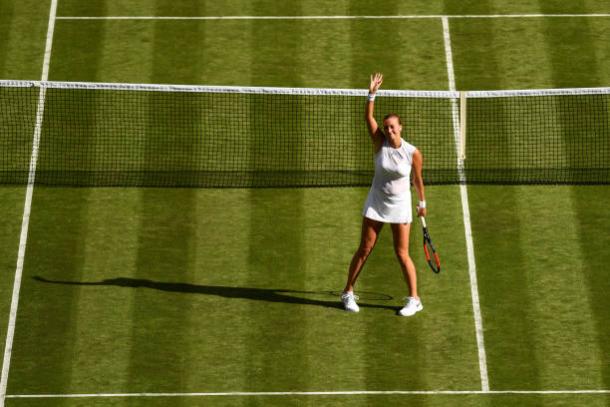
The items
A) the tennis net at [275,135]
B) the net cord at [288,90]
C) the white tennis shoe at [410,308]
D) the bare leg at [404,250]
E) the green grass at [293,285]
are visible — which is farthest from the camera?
the tennis net at [275,135]

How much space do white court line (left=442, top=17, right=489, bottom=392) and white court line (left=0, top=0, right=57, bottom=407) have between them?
5794 mm

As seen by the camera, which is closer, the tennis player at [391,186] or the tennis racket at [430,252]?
the tennis player at [391,186]

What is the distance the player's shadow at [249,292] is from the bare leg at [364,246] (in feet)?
2.17

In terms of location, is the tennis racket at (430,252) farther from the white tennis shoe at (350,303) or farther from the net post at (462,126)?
the net post at (462,126)

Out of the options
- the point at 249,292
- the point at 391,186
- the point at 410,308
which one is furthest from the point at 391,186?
the point at 249,292

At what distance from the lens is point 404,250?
1912cm

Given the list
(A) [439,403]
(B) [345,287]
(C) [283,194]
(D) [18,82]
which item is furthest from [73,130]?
(A) [439,403]

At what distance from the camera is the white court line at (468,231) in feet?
62.7

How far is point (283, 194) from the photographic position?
22094 millimetres

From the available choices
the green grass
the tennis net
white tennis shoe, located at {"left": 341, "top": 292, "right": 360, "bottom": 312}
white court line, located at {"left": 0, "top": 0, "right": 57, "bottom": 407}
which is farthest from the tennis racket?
white court line, located at {"left": 0, "top": 0, "right": 57, "bottom": 407}

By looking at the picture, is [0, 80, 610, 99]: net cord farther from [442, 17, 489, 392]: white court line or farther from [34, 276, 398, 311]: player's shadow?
[34, 276, 398, 311]: player's shadow

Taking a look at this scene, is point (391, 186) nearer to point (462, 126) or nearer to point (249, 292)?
point (249, 292)

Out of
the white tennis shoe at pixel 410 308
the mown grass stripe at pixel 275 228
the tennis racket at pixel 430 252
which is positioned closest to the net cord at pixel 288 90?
the mown grass stripe at pixel 275 228

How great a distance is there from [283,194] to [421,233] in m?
2.11
